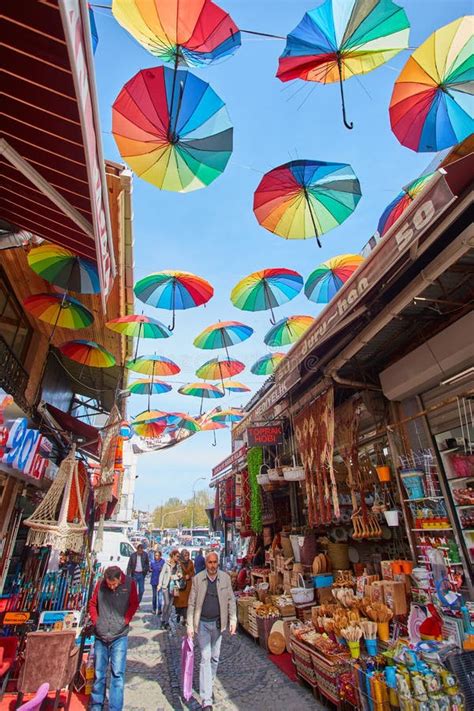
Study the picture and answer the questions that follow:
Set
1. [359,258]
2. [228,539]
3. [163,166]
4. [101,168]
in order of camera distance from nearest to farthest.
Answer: [101,168]
[163,166]
[359,258]
[228,539]

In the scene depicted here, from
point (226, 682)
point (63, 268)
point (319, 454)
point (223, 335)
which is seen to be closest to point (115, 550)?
point (223, 335)

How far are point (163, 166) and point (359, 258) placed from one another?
212 inches

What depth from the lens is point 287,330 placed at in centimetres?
1077

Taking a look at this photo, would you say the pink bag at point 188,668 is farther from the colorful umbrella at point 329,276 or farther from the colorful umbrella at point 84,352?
the colorful umbrella at point 329,276

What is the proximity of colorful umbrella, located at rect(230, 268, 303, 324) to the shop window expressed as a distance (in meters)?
4.79

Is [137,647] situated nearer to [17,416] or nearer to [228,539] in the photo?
[17,416]

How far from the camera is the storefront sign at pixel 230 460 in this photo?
1157 cm

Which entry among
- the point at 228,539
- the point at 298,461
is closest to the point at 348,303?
the point at 298,461

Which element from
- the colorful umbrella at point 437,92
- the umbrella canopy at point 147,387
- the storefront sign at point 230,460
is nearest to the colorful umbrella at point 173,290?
the colorful umbrella at point 437,92

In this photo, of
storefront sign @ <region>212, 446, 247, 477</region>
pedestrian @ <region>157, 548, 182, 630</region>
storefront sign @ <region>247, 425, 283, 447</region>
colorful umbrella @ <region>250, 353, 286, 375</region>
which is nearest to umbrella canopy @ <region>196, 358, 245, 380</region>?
colorful umbrella @ <region>250, 353, 286, 375</region>

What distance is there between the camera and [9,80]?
2.12 m

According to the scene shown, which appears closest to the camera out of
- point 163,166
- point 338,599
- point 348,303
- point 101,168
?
point 101,168

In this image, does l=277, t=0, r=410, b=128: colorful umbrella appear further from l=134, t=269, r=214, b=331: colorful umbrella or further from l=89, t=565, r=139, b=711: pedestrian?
l=89, t=565, r=139, b=711: pedestrian

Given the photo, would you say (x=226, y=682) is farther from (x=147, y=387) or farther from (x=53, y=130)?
(x=147, y=387)
